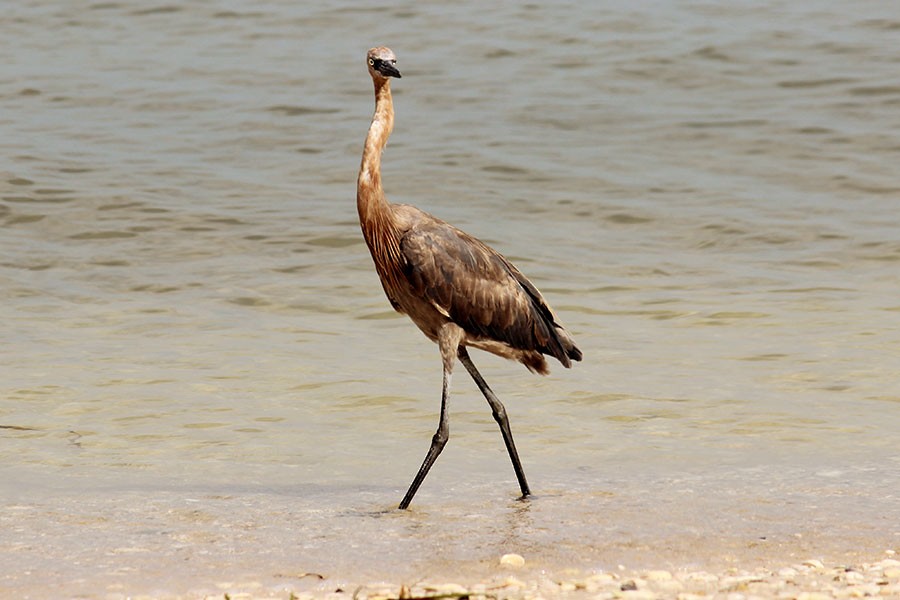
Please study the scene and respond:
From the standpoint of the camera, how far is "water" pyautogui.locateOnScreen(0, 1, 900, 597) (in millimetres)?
6531

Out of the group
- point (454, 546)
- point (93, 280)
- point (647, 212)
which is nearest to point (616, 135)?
point (647, 212)

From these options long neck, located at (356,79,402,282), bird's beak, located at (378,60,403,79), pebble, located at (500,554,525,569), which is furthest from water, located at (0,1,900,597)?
bird's beak, located at (378,60,403,79)

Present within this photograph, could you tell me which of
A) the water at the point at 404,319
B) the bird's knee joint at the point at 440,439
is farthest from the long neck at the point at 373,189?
the water at the point at 404,319

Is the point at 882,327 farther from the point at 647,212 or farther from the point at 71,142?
the point at 71,142

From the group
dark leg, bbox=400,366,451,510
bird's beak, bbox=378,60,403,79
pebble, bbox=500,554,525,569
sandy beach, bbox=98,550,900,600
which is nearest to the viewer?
sandy beach, bbox=98,550,900,600

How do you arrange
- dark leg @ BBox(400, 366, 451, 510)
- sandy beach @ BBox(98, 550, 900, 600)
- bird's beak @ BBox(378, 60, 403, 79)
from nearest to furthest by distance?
sandy beach @ BBox(98, 550, 900, 600), dark leg @ BBox(400, 366, 451, 510), bird's beak @ BBox(378, 60, 403, 79)

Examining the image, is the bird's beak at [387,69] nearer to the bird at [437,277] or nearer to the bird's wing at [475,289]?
the bird at [437,277]

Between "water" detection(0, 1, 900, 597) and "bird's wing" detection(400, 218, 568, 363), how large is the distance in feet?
2.44

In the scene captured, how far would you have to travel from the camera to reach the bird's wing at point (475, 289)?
729 centimetres

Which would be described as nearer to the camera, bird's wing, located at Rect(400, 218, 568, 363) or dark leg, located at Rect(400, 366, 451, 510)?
dark leg, located at Rect(400, 366, 451, 510)

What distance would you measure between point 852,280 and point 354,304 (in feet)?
14.2

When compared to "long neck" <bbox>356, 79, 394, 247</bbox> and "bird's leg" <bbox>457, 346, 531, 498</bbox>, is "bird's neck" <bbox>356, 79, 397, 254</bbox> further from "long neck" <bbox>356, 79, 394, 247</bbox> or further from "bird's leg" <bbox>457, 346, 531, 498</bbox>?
"bird's leg" <bbox>457, 346, 531, 498</bbox>

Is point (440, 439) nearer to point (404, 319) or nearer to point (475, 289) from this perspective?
point (475, 289)

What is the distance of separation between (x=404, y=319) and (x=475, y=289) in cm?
445
